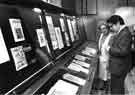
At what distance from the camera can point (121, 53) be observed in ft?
9.64

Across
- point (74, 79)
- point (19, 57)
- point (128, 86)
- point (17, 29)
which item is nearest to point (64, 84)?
point (74, 79)

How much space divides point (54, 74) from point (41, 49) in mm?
258

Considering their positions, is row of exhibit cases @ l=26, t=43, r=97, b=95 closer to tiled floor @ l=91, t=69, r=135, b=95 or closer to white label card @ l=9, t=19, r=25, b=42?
white label card @ l=9, t=19, r=25, b=42

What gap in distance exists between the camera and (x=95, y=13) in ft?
21.7

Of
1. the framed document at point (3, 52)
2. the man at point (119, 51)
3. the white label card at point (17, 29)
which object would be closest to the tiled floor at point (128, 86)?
the man at point (119, 51)

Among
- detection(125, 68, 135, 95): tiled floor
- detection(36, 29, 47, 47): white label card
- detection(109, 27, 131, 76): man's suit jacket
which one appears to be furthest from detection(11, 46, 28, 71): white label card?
detection(125, 68, 135, 95): tiled floor

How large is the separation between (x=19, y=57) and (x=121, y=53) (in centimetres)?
213

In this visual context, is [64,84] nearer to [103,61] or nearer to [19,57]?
[19,57]

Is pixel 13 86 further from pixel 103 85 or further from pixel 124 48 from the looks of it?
pixel 103 85

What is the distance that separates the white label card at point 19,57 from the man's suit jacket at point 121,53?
206 cm

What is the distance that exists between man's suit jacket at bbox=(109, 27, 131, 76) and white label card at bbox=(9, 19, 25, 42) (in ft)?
6.70

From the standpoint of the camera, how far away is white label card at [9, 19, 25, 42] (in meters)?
1.21

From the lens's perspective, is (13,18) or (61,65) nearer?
(13,18)

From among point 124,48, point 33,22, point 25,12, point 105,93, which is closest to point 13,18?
point 25,12
